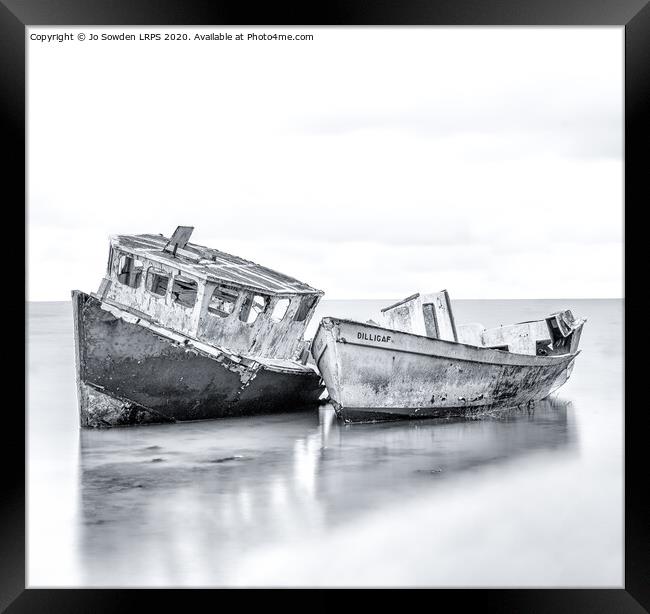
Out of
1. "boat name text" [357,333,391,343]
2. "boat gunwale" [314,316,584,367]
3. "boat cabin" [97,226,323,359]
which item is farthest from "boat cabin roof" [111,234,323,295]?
"boat name text" [357,333,391,343]

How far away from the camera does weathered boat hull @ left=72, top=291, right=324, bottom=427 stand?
10977 mm

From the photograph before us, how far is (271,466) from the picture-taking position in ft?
32.1

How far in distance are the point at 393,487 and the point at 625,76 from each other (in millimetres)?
5033

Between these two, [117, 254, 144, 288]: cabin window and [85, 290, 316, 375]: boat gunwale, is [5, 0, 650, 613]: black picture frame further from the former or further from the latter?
[117, 254, 144, 288]: cabin window

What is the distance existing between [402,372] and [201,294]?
313 centimetres

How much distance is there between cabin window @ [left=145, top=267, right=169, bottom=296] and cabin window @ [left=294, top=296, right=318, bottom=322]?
2294 mm

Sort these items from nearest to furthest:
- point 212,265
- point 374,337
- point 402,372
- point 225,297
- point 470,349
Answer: point 374,337
point 402,372
point 470,349
point 225,297
point 212,265

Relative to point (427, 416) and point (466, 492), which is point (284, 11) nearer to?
point (466, 492)

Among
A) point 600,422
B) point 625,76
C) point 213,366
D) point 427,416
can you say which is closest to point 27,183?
point 625,76

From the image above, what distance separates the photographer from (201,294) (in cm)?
1196

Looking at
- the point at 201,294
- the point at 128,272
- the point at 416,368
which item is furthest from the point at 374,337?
the point at 128,272

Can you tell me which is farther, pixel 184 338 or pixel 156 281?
pixel 156 281

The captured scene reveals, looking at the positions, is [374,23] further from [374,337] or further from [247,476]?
[374,337]

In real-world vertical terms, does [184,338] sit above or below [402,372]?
above
